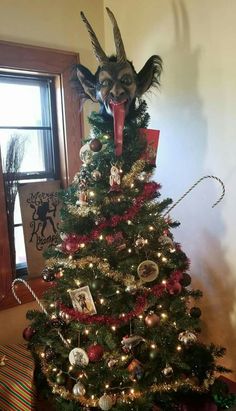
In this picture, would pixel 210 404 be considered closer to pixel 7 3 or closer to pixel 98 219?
pixel 98 219

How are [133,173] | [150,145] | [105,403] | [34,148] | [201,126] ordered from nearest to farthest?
[105,403], [133,173], [150,145], [201,126], [34,148]

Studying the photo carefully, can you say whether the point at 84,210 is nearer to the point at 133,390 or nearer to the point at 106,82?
the point at 106,82

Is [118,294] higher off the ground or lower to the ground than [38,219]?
lower

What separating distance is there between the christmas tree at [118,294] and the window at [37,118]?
1.64 feet

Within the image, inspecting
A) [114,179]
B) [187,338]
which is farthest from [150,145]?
[187,338]

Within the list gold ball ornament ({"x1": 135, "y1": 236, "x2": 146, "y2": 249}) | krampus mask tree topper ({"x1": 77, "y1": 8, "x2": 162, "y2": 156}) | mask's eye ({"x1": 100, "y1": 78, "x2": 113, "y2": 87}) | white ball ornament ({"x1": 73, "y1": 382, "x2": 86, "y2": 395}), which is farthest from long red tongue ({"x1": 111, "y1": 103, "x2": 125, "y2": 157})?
white ball ornament ({"x1": 73, "y1": 382, "x2": 86, "y2": 395})

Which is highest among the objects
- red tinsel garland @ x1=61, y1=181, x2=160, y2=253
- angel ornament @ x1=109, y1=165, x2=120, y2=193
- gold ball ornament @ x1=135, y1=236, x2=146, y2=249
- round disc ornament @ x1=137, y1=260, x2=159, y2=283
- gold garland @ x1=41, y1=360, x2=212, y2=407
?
angel ornament @ x1=109, y1=165, x2=120, y2=193

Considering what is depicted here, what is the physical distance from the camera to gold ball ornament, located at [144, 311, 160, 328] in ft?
4.37

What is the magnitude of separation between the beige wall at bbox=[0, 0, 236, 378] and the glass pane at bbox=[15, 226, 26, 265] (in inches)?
12.1

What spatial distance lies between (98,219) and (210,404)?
3.18 feet

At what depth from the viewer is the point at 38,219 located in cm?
200

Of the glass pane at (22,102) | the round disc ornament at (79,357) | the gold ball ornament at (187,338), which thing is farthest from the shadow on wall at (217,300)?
the glass pane at (22,102)

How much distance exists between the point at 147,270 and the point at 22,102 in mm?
1283

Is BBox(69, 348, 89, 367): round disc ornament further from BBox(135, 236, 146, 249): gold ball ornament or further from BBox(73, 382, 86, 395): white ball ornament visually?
BBox(135, 236, 146, 249): gold ball ornament
